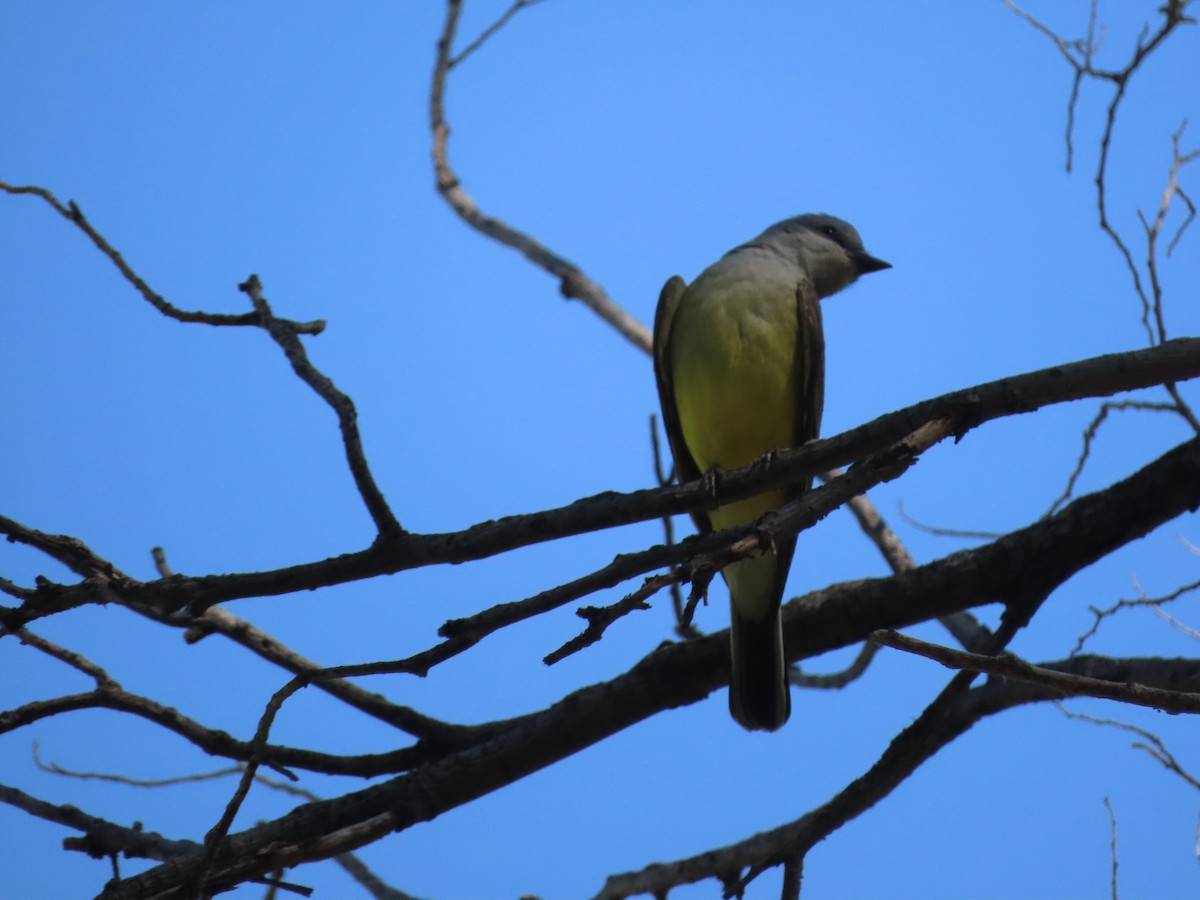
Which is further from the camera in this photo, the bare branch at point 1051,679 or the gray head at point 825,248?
the gray head at point 825,248

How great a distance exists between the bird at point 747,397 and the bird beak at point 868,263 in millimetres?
868

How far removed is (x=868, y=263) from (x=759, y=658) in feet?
8.26

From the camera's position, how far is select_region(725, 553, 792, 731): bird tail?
4906 mm

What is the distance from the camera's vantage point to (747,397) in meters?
5.22

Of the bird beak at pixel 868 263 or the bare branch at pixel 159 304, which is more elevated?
the bird beak at pixel 868 263

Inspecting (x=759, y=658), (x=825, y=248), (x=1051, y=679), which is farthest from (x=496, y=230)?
(x=1051, y=679)

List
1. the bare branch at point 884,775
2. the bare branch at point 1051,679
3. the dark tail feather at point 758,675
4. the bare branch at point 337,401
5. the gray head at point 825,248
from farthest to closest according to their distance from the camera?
the gray head at point 825,248, the dark tail feather at point 758,675, the bare branch at point 884,775, the bare branch at point 337,401, the bare branch at point 1051,679

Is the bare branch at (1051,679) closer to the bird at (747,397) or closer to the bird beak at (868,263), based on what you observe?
the bird at (747,397)

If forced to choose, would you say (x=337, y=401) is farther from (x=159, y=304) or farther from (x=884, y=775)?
(x=884, y=775)

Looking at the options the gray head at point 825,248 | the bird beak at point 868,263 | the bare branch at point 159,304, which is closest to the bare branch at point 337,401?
the bare branch at point 159,304

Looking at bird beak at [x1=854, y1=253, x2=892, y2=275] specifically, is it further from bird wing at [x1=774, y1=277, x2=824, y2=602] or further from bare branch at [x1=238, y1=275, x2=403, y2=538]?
bare branch at [x1=238, y1=275, x2=403, y2=538]

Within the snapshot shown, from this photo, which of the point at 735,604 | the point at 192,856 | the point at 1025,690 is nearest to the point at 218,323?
the point at 192,856

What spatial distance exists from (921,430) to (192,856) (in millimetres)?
2391

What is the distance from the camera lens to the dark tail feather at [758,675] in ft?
16.1
